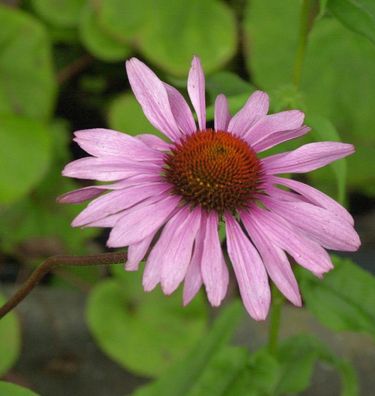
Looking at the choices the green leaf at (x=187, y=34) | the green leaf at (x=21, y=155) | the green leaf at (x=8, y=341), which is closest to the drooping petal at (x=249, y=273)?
the green leaf at (x=8, y=341)

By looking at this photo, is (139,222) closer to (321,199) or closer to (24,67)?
(321,199)

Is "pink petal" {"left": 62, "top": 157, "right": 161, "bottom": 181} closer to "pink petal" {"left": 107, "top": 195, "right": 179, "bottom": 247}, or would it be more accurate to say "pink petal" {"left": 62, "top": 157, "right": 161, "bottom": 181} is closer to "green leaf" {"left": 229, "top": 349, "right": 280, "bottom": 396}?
"pink petal" {"left": 107, "top": 195, "right": 179, "bottom": 247}

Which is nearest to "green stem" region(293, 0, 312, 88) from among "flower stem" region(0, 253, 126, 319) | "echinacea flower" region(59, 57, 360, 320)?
"echinacea flower" region(59, 57, 360, 320)

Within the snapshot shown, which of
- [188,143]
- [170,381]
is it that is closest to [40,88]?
[170,381]

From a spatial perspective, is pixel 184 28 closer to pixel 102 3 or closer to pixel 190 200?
pixel 102 3

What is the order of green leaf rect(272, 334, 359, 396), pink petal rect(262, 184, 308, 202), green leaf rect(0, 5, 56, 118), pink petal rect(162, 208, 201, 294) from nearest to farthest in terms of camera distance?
pink petal rect(162, 208, 201, 294)
pink petal rect(262, 184, 308, 202)
green leaf rect(272, 334, 359, 396)
green leaf rect(0, 5, 56, 118)

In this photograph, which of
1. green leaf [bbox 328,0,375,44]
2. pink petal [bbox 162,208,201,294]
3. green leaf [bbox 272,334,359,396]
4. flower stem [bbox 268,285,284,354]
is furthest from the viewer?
green leaf [bbox 272,334,359,396]
